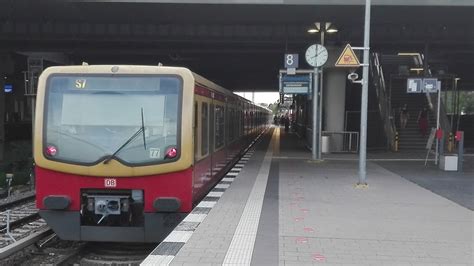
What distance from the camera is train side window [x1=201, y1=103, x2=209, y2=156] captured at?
8.83 m

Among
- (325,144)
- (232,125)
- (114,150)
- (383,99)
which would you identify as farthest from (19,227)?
(383,99)

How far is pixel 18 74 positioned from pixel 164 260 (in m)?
30.7

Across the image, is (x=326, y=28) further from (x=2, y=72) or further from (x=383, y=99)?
(x=2, y=72)

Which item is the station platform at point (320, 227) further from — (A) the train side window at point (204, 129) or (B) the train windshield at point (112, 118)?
(B) the train windshield at point (112, 118)

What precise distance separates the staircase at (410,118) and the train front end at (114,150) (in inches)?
Answer: 706

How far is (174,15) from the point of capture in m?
18.9

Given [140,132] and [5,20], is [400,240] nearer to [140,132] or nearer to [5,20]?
[140,132]

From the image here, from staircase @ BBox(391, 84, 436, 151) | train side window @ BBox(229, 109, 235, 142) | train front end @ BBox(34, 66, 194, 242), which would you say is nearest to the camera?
train front end @ BBox(34, 66, 194, 242)

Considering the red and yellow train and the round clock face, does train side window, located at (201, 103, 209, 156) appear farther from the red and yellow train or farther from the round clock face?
the round clock face

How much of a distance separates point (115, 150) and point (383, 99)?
19.2 meters

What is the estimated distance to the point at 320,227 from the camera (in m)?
7.34

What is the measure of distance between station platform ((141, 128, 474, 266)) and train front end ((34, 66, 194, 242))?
673mm

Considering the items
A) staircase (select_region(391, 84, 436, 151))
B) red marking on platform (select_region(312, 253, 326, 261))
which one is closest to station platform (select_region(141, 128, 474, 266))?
red marking on platform (select_region(312, 253, 326, 261))

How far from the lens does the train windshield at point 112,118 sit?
7340 mm
